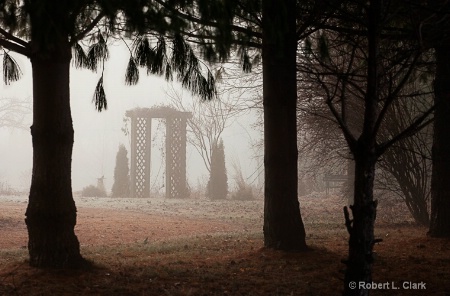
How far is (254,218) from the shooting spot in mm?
12891

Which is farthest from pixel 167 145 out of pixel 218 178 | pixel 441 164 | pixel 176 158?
pixel 441 164

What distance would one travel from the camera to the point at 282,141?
593 centimetres

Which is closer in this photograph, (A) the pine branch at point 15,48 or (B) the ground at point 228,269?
(B) the ground at point 228,269

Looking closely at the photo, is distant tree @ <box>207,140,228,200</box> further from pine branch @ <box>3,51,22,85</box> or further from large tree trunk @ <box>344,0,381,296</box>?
large tree trunk @ <box>344,0,381,296</box>

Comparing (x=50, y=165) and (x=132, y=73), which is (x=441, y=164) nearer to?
(x=132, y=73)

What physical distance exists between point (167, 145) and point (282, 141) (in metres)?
15.5

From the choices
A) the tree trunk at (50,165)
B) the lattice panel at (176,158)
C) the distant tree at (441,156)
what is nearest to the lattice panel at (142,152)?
the lattice panel at (176,158)

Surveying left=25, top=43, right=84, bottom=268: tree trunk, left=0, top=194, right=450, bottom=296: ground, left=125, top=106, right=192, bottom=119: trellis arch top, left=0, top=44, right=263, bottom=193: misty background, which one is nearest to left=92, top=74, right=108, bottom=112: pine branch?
left=25, top=43, right=84, bottom=268: tree trunk

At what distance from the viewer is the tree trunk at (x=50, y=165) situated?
15.6ft

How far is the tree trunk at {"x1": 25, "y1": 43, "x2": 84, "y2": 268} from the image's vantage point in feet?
15.6

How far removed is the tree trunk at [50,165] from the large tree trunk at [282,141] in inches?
87.1

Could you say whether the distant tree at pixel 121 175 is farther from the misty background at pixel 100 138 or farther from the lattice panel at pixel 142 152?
the misty background at pixel 100 138

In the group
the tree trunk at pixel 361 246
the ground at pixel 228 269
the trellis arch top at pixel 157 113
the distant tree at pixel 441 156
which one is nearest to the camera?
the tree trunk at pixel 361 246

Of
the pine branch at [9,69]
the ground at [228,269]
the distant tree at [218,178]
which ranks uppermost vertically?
the pine branch at [9,69]
